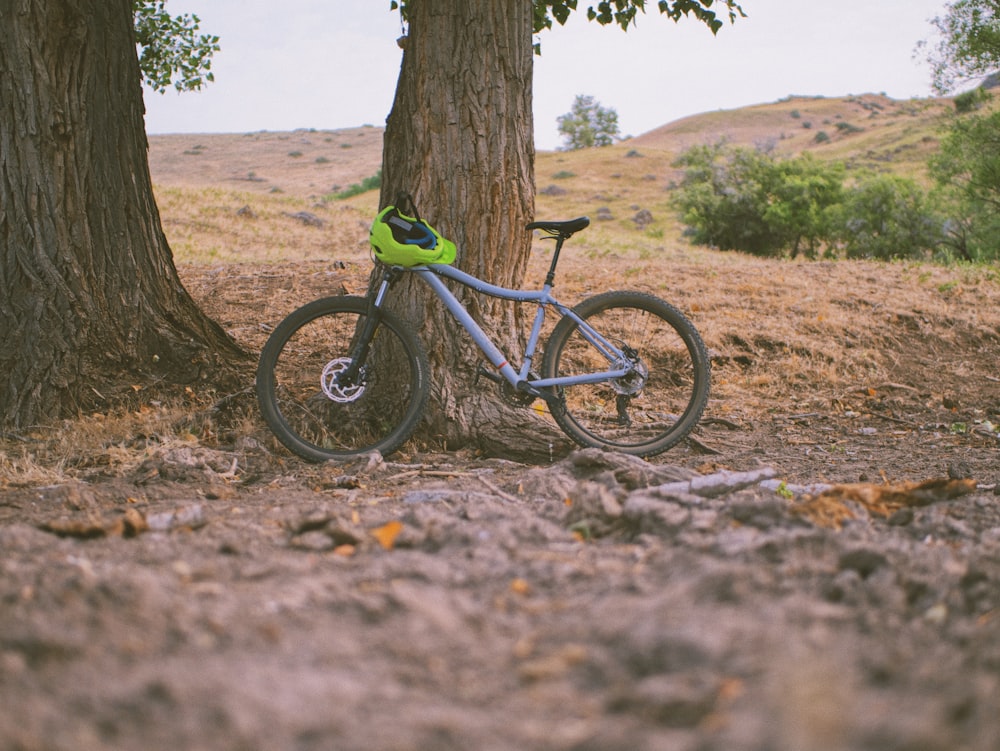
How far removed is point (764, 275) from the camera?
32.7ft

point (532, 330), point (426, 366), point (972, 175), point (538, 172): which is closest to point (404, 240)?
point (426, 366)

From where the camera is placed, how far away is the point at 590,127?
69062 millimetres

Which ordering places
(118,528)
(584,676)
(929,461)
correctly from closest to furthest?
(584,676)
(118,528)
(929,461)

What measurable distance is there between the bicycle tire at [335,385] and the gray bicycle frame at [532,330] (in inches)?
10.5

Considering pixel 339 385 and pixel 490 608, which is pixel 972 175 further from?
pixel 490 608

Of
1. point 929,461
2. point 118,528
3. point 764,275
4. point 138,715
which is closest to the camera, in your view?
point 138,715

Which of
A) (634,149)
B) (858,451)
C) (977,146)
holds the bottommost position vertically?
(858,451)

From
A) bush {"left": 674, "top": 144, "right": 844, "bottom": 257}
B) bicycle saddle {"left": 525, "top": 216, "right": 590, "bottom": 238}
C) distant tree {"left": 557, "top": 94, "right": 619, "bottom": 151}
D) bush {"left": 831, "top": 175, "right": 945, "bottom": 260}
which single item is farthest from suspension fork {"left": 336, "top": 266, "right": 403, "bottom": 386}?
distant tree {"left": 557, "top": 94, "right": 619, "bottom": 151}

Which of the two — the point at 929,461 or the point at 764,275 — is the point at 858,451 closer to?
the point at 929,461

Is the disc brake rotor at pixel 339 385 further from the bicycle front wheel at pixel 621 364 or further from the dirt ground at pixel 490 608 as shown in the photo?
the bicycle front wheel at pixel 621 364

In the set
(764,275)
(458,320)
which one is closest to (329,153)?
(764,275)

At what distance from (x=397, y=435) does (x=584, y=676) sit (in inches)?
109

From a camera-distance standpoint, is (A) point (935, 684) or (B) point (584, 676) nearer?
(A) point (935, 684)

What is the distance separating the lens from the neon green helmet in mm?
4188
